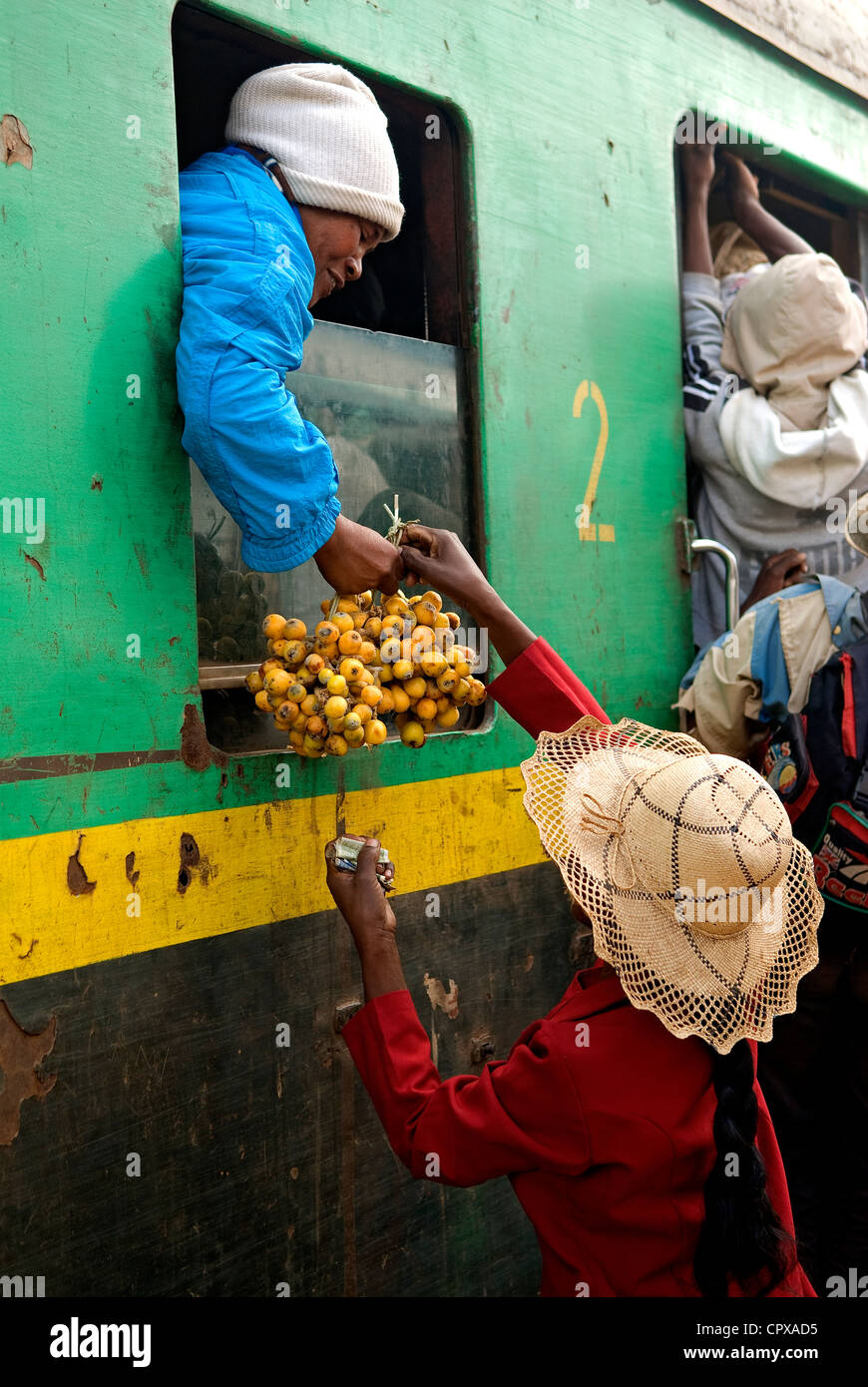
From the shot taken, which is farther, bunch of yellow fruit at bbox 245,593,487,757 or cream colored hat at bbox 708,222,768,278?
cream colored hat at bbox 708,222,768,278

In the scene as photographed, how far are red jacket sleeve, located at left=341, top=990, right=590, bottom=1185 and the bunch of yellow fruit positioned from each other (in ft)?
1.65

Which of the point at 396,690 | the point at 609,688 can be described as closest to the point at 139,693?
the point at 396,690

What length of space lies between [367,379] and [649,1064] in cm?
168

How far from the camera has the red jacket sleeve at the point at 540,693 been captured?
7.25 feet

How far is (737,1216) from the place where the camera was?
1.59m

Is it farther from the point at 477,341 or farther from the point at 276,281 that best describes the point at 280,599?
the point at 477,341

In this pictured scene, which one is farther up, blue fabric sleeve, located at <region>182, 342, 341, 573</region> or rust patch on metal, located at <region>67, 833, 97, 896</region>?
blue fabric sleeve, located at <region>182, 342, 341, 573</region>

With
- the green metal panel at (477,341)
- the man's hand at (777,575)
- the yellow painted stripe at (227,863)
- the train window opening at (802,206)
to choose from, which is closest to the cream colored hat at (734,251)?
the train window opening at (802,206)

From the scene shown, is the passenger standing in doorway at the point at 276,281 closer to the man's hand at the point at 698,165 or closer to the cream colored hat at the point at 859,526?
the cream colored hat at the point at 859,526

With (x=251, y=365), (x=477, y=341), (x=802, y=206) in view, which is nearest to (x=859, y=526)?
(x=477, y=341)

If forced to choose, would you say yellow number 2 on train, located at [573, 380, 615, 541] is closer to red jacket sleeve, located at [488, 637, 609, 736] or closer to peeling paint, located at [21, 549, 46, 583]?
red jacket sleeve, located at [488, 637, 609, 736]

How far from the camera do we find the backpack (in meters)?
2.74

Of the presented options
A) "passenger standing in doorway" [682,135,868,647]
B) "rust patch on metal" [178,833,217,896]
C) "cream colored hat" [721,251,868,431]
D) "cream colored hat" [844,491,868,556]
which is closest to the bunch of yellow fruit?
"rust patch on metal" [178,833,217,896]

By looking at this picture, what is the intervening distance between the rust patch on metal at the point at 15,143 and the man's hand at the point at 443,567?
37.2 inches
